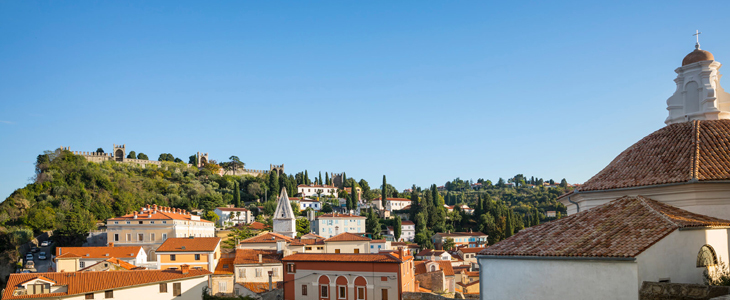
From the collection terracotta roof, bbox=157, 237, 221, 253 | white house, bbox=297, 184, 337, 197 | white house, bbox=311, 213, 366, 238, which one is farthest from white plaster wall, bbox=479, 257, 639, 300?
white house, bbox=297, 184, 337, 197

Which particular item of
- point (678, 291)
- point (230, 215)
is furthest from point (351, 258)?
point (230, 215)

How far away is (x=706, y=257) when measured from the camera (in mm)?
11008

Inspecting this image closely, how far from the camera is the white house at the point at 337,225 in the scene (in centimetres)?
9000

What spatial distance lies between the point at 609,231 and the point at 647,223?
0.85 m

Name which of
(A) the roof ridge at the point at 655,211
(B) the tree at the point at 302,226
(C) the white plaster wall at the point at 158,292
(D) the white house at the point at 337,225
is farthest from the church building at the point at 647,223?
(D) the white house at the point at 337,225

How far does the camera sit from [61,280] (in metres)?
28.6

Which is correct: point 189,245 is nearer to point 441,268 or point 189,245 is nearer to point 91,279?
point 91,279

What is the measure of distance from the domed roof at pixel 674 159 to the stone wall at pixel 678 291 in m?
4.34

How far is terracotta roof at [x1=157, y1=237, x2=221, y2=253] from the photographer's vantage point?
149ft

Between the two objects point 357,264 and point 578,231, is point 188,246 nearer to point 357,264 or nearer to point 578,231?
point 357,264

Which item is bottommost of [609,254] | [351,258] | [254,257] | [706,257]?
[254,257]

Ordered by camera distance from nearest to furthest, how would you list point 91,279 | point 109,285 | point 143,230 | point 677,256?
point 677,256 < point 109,285 < point 91,279 < point 143,230

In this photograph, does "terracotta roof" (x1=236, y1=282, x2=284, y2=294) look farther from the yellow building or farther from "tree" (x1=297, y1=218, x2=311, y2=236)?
"tree" (x1=297, y1=218, x2=311, y2=236)

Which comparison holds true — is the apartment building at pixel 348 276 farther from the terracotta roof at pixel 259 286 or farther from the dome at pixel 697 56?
the dome at pixel 697 56
